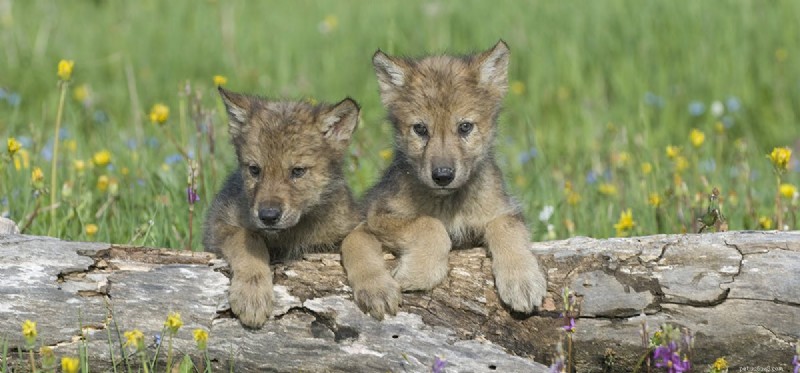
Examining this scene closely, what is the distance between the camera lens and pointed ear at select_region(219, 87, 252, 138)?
5.27 metres

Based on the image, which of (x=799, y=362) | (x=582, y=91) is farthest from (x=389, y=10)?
(x=799, y=362)

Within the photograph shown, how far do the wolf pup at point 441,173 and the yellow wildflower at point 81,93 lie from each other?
165 inches

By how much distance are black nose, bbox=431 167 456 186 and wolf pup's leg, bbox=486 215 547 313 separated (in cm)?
30

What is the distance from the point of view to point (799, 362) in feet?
13.0

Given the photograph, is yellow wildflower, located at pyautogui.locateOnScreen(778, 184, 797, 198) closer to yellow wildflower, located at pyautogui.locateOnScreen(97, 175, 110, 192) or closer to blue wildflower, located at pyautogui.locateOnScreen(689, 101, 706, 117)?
blue wildflower, located at pyautogui.locateOnScreen(689, 101, 706, 117)

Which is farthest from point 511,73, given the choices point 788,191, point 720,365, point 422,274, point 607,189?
point 720,365

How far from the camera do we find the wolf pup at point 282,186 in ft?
16.2

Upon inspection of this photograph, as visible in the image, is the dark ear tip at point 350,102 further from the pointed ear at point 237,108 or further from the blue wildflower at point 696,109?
the blue wildflower at point 696,109

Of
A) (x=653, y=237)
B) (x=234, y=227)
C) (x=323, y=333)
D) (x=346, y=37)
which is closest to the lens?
(x=323, y=333)

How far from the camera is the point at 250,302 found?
14.2 ft

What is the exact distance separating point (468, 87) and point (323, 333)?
65.8 inches

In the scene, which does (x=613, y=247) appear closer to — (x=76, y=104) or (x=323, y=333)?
(x=323, y=333)

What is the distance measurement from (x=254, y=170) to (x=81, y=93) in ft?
16.1

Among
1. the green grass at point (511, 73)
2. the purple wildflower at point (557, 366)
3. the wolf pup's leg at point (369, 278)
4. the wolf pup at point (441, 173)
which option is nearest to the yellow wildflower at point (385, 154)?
the green grass at point (511, 73)
